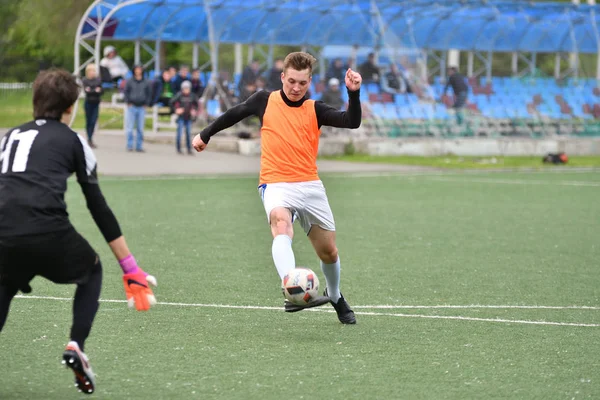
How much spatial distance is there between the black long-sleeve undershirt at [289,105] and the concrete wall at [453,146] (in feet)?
61.1

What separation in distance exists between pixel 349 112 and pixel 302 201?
0.68m

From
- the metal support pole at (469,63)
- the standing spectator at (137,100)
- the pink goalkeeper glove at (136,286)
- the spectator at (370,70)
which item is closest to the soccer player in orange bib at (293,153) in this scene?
the pink goalkeeper glove at (136,286)

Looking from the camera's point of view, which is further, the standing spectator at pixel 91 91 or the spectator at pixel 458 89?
the spectator at pixel 458 89

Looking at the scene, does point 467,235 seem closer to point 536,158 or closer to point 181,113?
point 181,113

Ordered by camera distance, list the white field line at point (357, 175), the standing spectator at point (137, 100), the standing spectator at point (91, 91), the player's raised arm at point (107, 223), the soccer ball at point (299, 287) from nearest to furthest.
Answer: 1. the player's raised arm at point (107, 223)
2. the soccer ball at point (299, 287)
3. the white field line at point (357, 175)
4. the standing spectator at point (91, 91)
5. the standing spectator at point (137, 100)

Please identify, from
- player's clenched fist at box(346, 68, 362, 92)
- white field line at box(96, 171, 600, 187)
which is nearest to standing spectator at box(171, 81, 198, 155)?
white field line at box(96, 171, 600, 187)

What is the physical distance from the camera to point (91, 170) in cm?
545

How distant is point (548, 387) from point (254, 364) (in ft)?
5.47

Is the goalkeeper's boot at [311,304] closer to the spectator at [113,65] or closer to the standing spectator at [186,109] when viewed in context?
the standing spectator at [186,109]

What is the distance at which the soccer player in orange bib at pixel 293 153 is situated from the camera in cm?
758

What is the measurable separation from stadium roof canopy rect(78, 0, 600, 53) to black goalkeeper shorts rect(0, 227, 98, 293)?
76.7 ft

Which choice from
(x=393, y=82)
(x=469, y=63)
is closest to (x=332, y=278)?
(x=393, y=82)

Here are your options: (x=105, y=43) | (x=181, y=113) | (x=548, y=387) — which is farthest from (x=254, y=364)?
(x=105, y=43)

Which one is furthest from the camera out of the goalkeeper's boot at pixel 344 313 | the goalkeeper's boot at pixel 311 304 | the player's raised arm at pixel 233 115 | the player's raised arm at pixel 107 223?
the goalkeeper's boot at pixel 344 313
